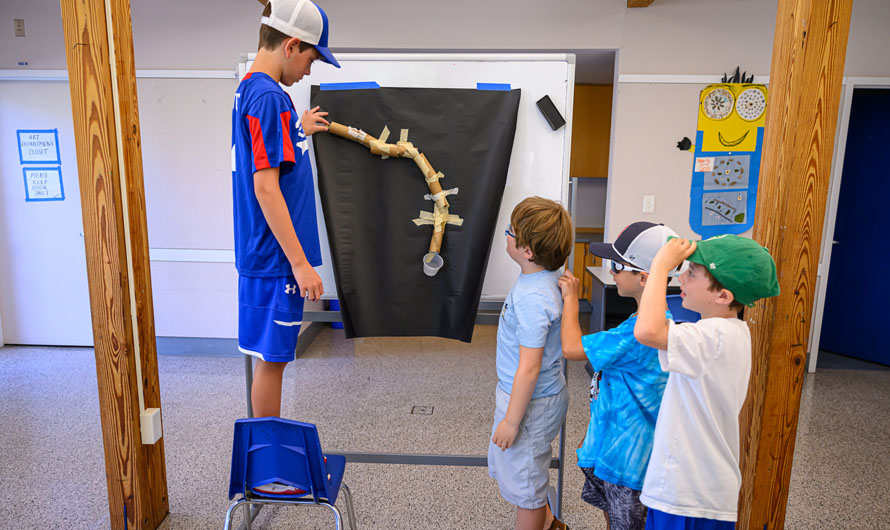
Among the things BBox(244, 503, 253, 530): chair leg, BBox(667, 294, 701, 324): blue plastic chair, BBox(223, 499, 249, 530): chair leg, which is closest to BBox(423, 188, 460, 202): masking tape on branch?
BBox(223, 499, 249, 530): chair leg

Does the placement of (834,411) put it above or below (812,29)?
below

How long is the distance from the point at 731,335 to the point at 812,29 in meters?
0.97

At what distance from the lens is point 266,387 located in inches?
65.2

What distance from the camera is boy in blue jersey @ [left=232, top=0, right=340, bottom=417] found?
143cm

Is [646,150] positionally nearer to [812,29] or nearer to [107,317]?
[812,29]

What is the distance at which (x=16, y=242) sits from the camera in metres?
3.61

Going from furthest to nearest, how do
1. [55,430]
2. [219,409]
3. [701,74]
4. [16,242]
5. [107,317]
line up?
Result: 1. [16,242]
2. [701,74]
3. [219,409]
4. [55,430]
5. [107,317]

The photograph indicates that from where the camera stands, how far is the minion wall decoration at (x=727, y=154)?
3.32 meters

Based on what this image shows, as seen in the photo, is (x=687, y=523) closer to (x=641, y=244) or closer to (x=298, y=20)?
(x=641, y=244)

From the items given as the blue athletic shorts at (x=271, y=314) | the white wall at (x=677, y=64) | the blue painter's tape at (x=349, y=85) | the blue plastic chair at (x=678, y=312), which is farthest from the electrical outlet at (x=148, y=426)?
the white wall at (x=677, y=64)

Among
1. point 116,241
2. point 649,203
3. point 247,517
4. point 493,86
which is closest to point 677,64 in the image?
point 649,203

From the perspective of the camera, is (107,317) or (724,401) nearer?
(724,401)

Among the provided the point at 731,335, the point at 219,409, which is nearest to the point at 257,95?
the point at 731,335

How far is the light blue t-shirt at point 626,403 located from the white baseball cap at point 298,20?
1.17 metres
